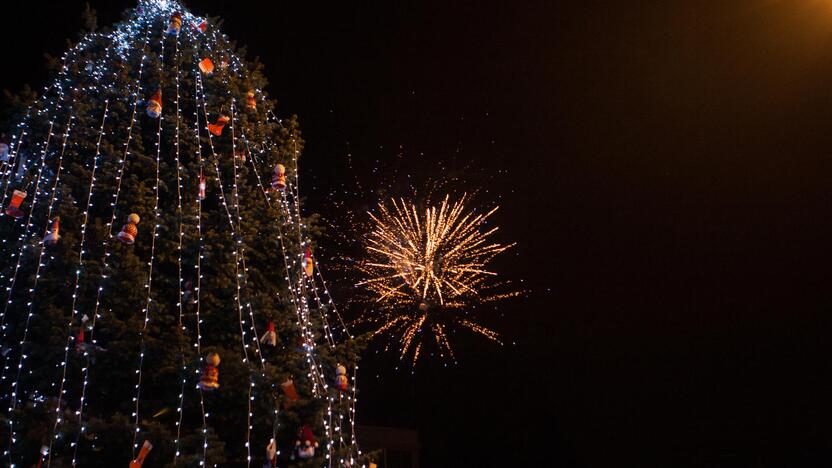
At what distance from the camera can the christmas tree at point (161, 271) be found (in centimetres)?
538

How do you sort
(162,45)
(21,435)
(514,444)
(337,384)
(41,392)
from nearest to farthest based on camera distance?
(21,435), (41,392), (337,384), (162,45), (514,444)

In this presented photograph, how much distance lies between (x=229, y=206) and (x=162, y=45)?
6.80ft

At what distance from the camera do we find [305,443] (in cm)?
565

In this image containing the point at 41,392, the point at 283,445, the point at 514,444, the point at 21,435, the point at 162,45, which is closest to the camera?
the point at 21,435

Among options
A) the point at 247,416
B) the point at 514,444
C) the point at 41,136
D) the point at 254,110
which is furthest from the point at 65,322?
the point at 514,444

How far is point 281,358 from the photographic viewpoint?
6367 millimetres

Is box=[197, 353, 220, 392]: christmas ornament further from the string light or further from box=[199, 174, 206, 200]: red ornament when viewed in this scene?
box=[199, 174, 206, 200]: red ornament

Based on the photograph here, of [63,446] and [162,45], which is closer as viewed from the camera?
[63,446]

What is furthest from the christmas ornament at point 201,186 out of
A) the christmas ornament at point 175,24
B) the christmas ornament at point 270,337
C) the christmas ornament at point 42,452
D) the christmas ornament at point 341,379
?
the christmas ornament at point 42,452

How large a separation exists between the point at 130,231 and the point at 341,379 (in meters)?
2.39

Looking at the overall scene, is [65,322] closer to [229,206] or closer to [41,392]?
[41,392]

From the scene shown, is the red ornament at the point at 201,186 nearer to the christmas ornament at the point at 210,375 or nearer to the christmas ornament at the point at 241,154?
the christmas ornament at the point at 241,154

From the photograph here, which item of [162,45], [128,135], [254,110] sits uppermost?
[162,45]

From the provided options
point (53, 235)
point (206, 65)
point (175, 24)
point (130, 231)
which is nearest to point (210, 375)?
point (130, 231)
